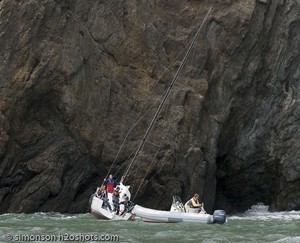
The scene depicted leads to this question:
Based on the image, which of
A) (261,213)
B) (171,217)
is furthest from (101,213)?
(261,213)

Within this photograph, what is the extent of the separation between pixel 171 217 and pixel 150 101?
958 centimetres

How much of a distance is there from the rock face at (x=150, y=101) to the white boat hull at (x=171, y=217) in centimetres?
619

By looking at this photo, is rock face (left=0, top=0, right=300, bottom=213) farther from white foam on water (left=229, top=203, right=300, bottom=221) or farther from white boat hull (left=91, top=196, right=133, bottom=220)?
white boat hull (left=91, top=196, right=133, bottom=220)

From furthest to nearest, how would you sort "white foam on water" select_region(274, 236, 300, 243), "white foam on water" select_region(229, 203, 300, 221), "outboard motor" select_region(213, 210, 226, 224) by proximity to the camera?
"white foam on water" select_region(229, 203, 300, 221)
"outboard motor" select_region(213, 210, 226, 224)
"white foam on water" select_region(274, 236, 300, 243)

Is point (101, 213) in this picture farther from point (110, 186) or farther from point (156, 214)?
point (156, 214)

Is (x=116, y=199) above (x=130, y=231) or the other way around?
above

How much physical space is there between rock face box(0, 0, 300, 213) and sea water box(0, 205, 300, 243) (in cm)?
456

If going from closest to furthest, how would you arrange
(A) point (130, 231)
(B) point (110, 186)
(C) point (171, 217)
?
1. (A) point (130, 231)
2. (C) point (171, 217)
3. (B) point (110, 186)

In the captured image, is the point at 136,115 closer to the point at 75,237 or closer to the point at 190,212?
the point at 190,212

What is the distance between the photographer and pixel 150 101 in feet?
130

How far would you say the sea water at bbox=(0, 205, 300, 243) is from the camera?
78.2 ft

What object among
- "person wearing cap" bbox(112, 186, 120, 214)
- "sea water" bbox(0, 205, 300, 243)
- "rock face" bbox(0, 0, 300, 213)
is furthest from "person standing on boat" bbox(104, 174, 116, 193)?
"rock face" bbox(0, 0, 300, 213)

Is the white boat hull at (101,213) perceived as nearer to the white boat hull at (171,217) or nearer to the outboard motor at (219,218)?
the white boat hull at (171,217)

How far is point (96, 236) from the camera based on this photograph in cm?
2408
